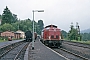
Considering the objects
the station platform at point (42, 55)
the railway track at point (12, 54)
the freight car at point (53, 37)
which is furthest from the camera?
the freight car at point (53, 37)

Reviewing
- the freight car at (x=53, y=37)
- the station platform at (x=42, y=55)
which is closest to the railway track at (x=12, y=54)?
the station platform at (x=42, y=55)

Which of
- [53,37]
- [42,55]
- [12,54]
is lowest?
[12,54]

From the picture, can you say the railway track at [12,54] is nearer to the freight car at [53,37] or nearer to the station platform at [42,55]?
the station platform at [42,55]

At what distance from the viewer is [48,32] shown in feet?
108

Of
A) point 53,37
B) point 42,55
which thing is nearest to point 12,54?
point 42,55

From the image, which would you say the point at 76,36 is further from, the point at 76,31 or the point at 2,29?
the point at 2,29

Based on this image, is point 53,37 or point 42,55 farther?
point 53,37

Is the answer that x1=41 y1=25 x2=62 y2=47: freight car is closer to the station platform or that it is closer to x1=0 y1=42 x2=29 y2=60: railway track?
x1=0 y1=42 x2=29 y2=60: railway track

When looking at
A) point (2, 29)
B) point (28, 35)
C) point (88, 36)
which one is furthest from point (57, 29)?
point (88, 36)

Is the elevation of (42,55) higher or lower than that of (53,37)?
lower

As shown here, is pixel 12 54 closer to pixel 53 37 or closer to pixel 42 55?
pixel 42 55

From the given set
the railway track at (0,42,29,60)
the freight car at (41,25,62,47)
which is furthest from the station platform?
the freight car at (41,25,62,47)

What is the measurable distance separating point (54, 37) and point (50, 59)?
16.0 meters

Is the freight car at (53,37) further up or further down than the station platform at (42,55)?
further up
